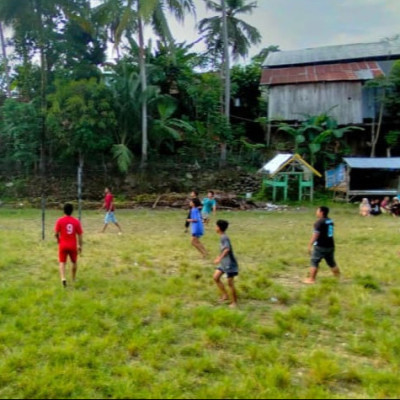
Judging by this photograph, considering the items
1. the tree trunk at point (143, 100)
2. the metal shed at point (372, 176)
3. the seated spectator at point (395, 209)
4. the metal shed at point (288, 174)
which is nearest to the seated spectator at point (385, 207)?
Result: the seated spectator at point (395, 209)

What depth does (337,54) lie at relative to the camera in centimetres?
2914

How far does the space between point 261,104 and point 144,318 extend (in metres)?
27.4

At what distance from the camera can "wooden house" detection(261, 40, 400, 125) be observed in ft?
86.5

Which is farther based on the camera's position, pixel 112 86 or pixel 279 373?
pixel 112 86

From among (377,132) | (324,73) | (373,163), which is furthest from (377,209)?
(324,73)

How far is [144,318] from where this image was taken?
5801mm

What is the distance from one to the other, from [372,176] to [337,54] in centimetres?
→ 900

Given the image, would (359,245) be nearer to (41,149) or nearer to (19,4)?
(41,149)

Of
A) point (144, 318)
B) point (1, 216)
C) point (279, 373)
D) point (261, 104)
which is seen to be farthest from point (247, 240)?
point (261, 104)

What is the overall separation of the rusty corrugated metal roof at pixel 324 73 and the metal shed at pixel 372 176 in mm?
5607

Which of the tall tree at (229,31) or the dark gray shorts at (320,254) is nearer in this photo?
the dark gray shorts at (320,254)

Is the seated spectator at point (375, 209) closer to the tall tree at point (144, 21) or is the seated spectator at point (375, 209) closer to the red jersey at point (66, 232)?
the tall tree at point (144, 21)

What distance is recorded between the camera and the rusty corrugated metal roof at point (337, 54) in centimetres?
2808

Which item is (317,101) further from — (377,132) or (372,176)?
(372,176)
